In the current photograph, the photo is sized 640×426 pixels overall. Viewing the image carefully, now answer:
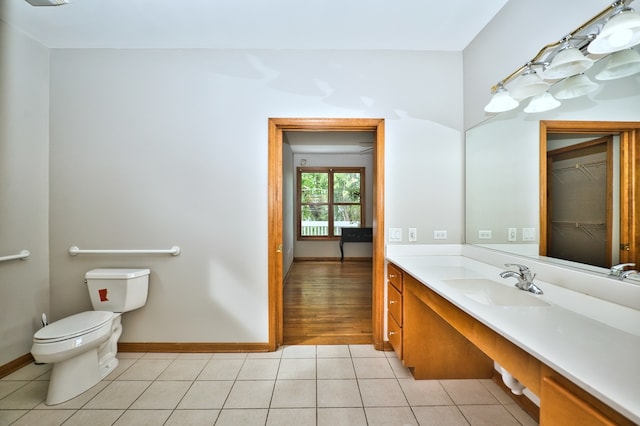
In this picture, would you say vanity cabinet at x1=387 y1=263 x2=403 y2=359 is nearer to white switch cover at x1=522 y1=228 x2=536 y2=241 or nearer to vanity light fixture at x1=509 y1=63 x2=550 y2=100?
white switch cover at x1=522 y1=228 x2=536 y2=241

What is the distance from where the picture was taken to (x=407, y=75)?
2262mm

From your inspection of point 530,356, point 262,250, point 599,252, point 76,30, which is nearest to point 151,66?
point 76,30

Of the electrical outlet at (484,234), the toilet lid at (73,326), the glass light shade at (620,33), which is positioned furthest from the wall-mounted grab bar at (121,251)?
the glass light shade at (620,33)

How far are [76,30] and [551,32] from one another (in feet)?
10.7

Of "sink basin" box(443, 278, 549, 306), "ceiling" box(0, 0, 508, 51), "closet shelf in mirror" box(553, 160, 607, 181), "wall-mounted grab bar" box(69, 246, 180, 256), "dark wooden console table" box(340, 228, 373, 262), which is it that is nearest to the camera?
"closet shelf in mirror" box(553, 160, 607, 181)

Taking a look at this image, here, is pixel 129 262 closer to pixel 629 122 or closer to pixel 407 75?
pixel 407 75

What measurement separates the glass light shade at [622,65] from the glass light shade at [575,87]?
6 cm

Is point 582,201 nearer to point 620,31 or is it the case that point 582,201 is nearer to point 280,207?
point 620,31

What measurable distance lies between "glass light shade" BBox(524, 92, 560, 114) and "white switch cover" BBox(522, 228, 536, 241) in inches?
27.3

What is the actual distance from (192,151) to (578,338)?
2571mm

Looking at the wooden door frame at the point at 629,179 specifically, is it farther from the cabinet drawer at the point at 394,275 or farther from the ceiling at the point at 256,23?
the ceiling at the point at 256,23

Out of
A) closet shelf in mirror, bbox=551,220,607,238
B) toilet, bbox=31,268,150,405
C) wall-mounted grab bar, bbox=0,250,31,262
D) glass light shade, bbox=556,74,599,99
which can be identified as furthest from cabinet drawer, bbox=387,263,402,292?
wall-mounted grab bar, bbox=0,250,31,262

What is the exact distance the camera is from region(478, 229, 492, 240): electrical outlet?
196 centimetres

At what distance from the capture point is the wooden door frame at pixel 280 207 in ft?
7.33
